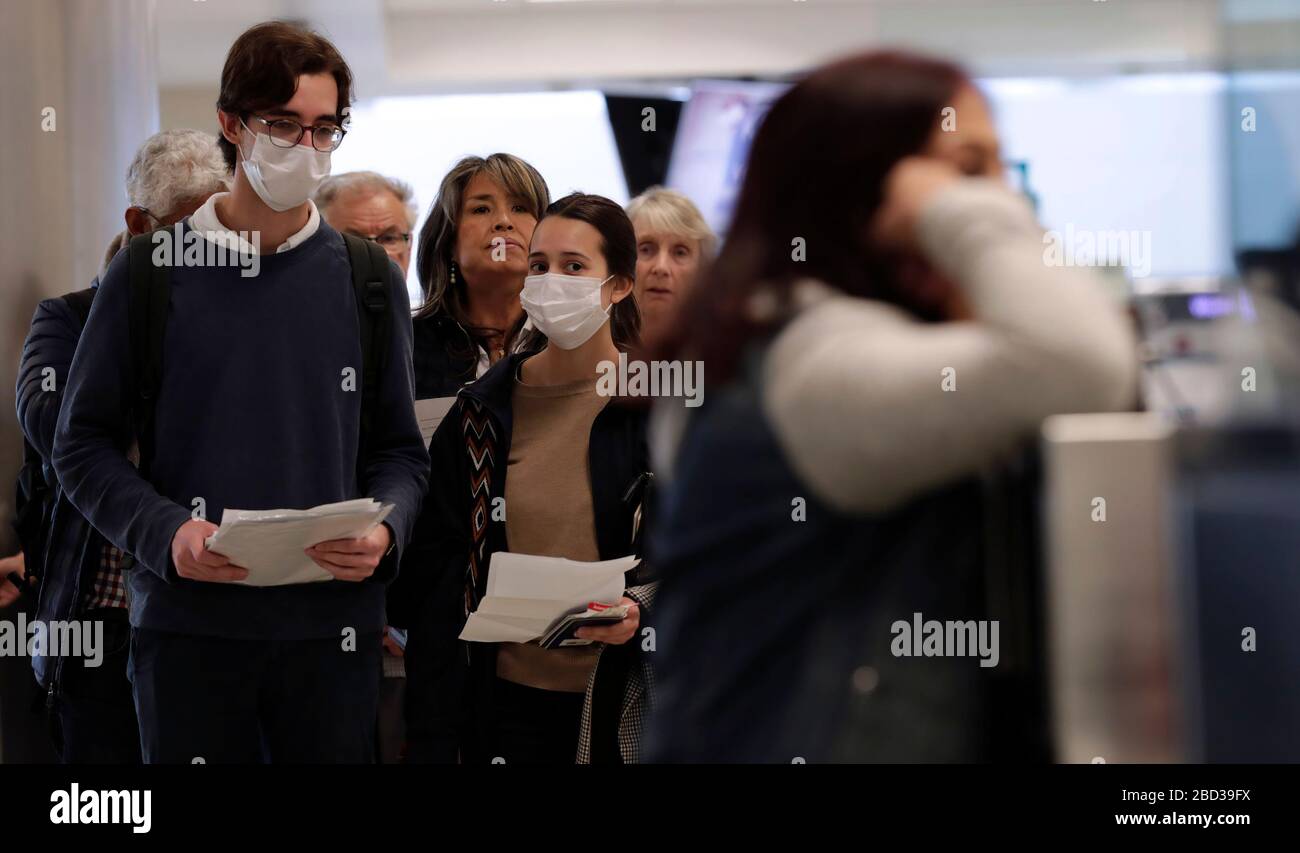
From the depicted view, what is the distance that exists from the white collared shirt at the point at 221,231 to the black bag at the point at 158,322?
83 millimetres

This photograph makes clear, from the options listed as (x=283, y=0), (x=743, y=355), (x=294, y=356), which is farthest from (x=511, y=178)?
(x=283, y=0)

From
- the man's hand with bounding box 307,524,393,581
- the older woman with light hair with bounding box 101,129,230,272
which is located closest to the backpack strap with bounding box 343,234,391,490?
the man's hand with bounding box 307,524,393,581

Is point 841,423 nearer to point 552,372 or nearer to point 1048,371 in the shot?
point 1048,371

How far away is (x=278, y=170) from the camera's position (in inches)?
91.1

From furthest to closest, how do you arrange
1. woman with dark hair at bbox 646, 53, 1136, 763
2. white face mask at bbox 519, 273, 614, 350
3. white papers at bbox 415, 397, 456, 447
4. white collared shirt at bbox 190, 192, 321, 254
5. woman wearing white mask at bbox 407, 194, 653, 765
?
white papers at bbox 415, 397, 456, 447, white face mask at bbox 519, 273, 614, 350, woman wearing white mask at bbox 407, 194, 653, 765, white collared shirt at bbox 190, 192, 321, 254, woman with dark hair at bbox 646, 53, 1136, 763

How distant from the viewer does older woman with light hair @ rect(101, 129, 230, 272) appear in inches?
114

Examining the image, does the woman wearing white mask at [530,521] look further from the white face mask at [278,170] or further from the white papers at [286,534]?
the white face mask at [278,170]

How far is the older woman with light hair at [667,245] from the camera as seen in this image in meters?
3.57

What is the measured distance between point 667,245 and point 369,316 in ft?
4.60

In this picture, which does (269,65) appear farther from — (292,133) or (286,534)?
(286,534)

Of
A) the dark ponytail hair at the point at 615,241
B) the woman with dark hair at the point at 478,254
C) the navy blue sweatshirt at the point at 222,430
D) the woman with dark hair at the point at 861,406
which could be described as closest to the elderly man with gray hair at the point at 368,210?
the woman with dark hair at the point at 478,254

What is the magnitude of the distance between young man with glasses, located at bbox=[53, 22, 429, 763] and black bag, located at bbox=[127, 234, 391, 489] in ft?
0.05

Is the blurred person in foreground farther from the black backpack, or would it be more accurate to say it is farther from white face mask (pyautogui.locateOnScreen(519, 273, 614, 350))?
the black backpack

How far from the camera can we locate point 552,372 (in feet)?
9.46
